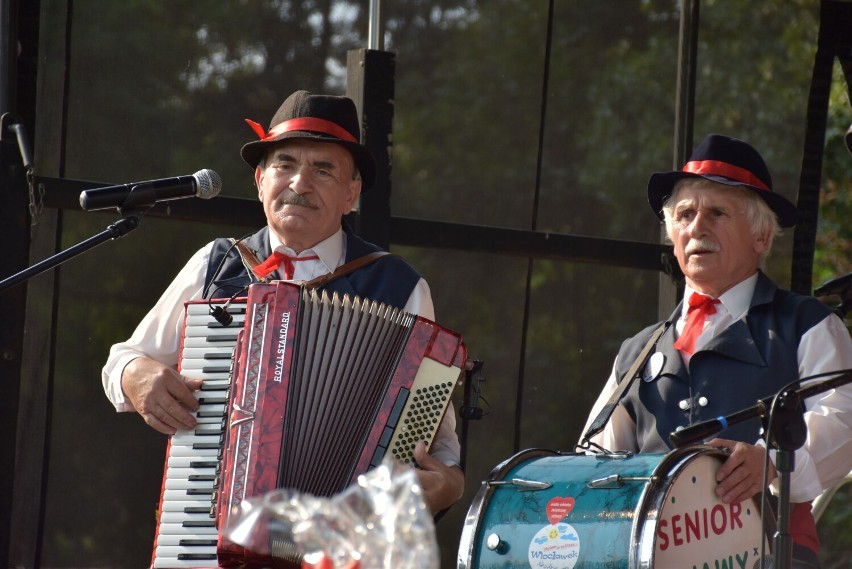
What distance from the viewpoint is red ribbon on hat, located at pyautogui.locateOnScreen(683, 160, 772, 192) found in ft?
12.4

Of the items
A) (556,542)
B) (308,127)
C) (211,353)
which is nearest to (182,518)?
(211,353)

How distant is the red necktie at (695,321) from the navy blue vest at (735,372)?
0.04m

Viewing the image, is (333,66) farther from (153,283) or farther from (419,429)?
(419,429)

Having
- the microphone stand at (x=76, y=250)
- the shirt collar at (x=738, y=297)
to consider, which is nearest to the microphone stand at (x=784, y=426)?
the shirt collar at (x=738, y=297)

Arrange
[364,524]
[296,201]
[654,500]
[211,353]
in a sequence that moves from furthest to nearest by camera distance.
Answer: [296,201], [211,353], [654,500], [364,524]

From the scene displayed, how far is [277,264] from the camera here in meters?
3.67

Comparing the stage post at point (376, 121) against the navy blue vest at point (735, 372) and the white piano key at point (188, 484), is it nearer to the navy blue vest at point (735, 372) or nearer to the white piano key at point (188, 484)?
the navy blue vest at point (735, 372)

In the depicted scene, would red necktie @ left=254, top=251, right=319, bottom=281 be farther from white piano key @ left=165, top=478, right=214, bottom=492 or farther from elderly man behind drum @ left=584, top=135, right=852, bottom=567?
elderly man behind drum @ left=584, top=135, right=852, bottom=567

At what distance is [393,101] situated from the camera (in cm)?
410

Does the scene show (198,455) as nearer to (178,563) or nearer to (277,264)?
(178,563)

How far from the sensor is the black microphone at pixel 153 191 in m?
3.00

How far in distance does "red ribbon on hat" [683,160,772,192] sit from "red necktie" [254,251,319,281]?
1.22 meters

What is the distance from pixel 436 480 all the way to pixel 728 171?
1.34 meters

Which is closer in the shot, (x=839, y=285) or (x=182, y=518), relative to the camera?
(x=182, y=518)
